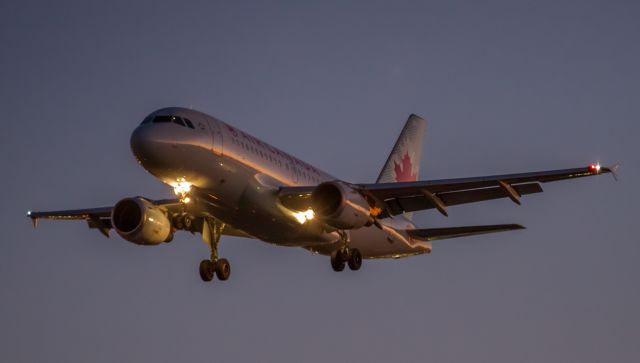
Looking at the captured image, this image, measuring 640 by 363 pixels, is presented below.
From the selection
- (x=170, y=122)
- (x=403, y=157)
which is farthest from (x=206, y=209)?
(x=403, y=157)

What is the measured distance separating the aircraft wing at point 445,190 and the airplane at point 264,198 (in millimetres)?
37

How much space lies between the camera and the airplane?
98.4 feet

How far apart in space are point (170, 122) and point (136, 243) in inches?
295

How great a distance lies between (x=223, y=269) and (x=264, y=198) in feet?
19.9


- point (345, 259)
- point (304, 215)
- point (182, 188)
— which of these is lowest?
point (182, 188)

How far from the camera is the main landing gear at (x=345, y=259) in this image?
1467 inches

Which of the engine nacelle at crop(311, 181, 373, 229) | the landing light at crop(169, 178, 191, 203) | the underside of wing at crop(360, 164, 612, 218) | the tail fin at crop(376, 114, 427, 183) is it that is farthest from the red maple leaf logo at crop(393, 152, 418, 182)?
the landing light at crop(169, 178, 191, 203)

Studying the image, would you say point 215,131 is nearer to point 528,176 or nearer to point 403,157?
point 528,176

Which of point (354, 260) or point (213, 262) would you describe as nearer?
point (213, 262)

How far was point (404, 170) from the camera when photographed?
48562mm

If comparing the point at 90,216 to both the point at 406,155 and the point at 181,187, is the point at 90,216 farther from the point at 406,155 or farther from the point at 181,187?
the point at 406,155

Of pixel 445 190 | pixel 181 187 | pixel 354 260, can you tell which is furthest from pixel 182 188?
pixel 445 190

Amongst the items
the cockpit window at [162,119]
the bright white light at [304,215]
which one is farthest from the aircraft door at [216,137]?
the bright white light at [304,215]

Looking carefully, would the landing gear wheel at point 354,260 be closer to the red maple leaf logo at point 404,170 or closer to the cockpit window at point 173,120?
the red maple leaf logo at point 404,170
